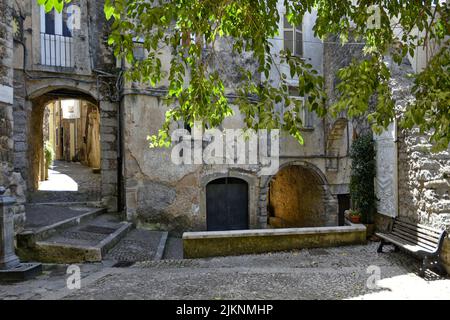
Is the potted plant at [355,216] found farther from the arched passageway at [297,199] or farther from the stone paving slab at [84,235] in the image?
the stone paving slab at [84,235]

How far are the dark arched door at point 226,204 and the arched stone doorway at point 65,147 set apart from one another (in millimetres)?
3685

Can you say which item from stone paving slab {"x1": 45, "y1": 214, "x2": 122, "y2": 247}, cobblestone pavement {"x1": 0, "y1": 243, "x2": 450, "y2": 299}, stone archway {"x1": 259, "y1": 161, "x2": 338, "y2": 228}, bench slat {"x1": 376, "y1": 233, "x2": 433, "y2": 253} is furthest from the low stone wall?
stone archway {"x1": 259, "y1": 161, "x2": 338, "y2": 228}

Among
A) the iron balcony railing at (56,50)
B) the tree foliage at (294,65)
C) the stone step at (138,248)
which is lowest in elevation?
the stone step at (138,248)

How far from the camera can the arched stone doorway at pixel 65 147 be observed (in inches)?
399

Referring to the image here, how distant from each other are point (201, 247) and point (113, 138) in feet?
18.2

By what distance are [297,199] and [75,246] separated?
10.1 meters

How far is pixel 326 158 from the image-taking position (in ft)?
39.7

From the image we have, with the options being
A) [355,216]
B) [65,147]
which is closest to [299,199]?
[355,216]

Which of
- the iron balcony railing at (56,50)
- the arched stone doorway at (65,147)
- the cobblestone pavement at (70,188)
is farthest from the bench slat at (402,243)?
the iron balcony railing at (56,50)

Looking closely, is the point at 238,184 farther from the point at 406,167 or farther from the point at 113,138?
the point at 406,167

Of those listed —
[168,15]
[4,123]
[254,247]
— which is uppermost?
[168,15]

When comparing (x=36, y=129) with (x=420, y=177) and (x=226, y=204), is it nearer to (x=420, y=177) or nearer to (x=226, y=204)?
(x=226, y=204)

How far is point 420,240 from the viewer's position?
496cm
